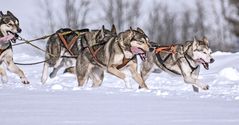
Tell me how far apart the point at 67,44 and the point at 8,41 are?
1.15 meters

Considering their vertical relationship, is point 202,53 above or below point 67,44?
below

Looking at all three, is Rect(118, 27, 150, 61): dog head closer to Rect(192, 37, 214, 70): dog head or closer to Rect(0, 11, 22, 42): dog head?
Rect(192, 37, 214, 70): dog head

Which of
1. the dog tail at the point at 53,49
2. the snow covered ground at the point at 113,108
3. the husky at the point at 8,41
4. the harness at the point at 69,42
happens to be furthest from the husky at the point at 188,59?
the snow covered ground at the point at 113,108

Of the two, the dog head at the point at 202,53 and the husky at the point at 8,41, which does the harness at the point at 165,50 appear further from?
the husky at the point at 8,41

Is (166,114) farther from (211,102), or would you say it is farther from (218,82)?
(218,82)

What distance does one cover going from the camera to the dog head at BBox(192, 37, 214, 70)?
8625 mm

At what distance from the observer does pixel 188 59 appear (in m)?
8.75

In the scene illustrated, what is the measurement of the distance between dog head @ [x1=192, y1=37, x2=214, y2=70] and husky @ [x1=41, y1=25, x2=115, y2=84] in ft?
4.27

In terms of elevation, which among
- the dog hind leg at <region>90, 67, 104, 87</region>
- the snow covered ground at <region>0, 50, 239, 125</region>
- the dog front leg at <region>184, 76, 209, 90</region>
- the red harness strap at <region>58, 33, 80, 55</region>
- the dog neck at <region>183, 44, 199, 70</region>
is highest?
the red harness strap at <region>58, 33, 80, 55</region>

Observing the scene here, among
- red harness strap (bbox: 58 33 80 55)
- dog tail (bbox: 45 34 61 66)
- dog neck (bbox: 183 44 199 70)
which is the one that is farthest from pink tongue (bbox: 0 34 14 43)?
dog neck (bbox: 183 44 199 70)

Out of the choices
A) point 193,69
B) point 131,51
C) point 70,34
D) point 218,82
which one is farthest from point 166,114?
point 218,82

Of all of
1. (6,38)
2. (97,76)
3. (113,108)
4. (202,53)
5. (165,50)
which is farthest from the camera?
(165,50)

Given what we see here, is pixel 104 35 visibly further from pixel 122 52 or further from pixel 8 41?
pixel 8 41

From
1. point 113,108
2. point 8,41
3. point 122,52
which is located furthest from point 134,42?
point 113,108
